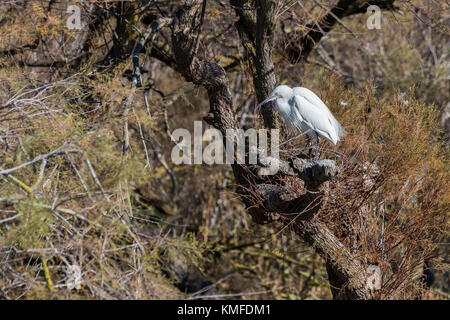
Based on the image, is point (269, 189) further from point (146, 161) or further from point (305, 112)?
point (146, 161)

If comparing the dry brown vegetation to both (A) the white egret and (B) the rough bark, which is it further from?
(A) the white egret

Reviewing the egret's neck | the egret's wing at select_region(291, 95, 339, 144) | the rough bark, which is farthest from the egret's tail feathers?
the rough bark

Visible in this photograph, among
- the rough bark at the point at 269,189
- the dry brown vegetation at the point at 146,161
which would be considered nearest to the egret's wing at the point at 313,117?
the dry brown vegetation at the point at 146,161

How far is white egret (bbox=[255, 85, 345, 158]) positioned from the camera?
11.3ft

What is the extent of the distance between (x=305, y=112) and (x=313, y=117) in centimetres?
6

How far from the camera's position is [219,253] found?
7.41 m

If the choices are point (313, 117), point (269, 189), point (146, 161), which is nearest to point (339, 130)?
point (313, 117)

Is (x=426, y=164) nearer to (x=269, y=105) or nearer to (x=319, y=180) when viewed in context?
(x=269, y=105)

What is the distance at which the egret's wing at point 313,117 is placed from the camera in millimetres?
3443

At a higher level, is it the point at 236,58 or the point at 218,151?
the point at 236,58

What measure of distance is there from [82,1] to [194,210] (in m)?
4.47

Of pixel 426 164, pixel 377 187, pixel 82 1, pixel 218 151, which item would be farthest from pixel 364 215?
pixel 218 151

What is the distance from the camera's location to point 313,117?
3.44m

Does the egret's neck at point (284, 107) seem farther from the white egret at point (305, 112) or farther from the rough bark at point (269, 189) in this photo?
the rough bark at point (269, 189)
